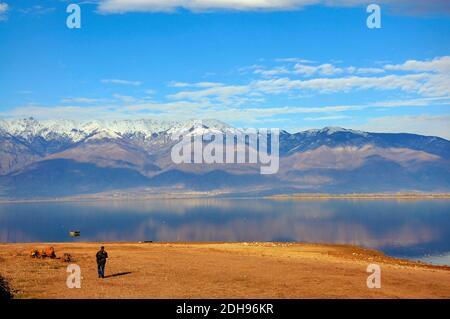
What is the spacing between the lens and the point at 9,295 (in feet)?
87.1

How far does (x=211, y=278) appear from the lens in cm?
3522

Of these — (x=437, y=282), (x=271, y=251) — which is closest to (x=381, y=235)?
(x=271, y=251)

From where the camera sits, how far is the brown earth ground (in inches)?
1168

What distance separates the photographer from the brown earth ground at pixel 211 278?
29656mm

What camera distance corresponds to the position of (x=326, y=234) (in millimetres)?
105562

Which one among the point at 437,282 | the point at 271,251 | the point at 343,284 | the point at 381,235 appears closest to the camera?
the point at 343,284
